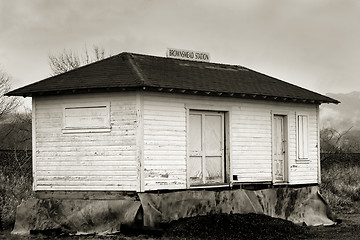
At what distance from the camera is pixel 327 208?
21.0 metres

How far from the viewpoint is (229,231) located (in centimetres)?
1662

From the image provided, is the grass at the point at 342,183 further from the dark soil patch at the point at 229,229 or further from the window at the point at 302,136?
the dark soil patch at the point at 229,229

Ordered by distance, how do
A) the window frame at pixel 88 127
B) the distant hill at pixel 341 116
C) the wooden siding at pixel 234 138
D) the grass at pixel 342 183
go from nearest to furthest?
the wooden siding at pixel 234 138, the window frame at pixel 88 127, the grass at pixel 342 183, the distant hill at pixel 341 116

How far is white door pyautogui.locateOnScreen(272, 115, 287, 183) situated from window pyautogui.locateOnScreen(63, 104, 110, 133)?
5880 millimetres

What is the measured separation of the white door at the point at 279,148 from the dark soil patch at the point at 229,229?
3.08 metres

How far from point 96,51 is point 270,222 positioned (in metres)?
30.7

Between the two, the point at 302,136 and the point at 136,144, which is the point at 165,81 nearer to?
the point at 136,144

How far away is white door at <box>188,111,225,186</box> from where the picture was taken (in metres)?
18.5

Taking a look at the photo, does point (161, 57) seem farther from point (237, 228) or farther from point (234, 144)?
point (237, 228)

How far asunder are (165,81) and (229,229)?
4.43 meters

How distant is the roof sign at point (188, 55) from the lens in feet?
67.8

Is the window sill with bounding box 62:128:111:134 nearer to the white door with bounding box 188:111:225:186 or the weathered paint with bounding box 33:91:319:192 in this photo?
the weathered paint with bounding box 33:91:319:192

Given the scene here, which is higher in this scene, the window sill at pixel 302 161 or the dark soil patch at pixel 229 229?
the window sill at pixel 302 161

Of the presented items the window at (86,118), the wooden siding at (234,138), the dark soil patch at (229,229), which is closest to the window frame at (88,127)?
the window at (86,118)
